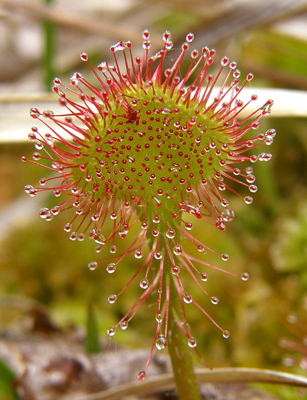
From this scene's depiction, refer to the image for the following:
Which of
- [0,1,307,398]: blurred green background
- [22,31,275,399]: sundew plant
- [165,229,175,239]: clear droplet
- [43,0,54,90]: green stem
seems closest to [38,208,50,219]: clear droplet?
[22,31,275,399]: sundew plant

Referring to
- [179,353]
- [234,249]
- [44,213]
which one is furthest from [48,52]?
[179,353]

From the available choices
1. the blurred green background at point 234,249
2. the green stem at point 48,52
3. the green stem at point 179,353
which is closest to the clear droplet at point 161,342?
the green stem at point 179,353

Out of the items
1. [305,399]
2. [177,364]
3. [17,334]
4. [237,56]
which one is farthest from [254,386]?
[237,56]

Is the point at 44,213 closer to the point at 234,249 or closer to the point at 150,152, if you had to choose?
the point at 150,152

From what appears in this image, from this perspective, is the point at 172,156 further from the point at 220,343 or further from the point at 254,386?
the point at 220,343

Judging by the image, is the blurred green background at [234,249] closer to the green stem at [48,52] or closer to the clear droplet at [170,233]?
the green stem at [48,52]

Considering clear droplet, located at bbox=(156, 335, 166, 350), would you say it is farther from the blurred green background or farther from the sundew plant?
the blurred green background
